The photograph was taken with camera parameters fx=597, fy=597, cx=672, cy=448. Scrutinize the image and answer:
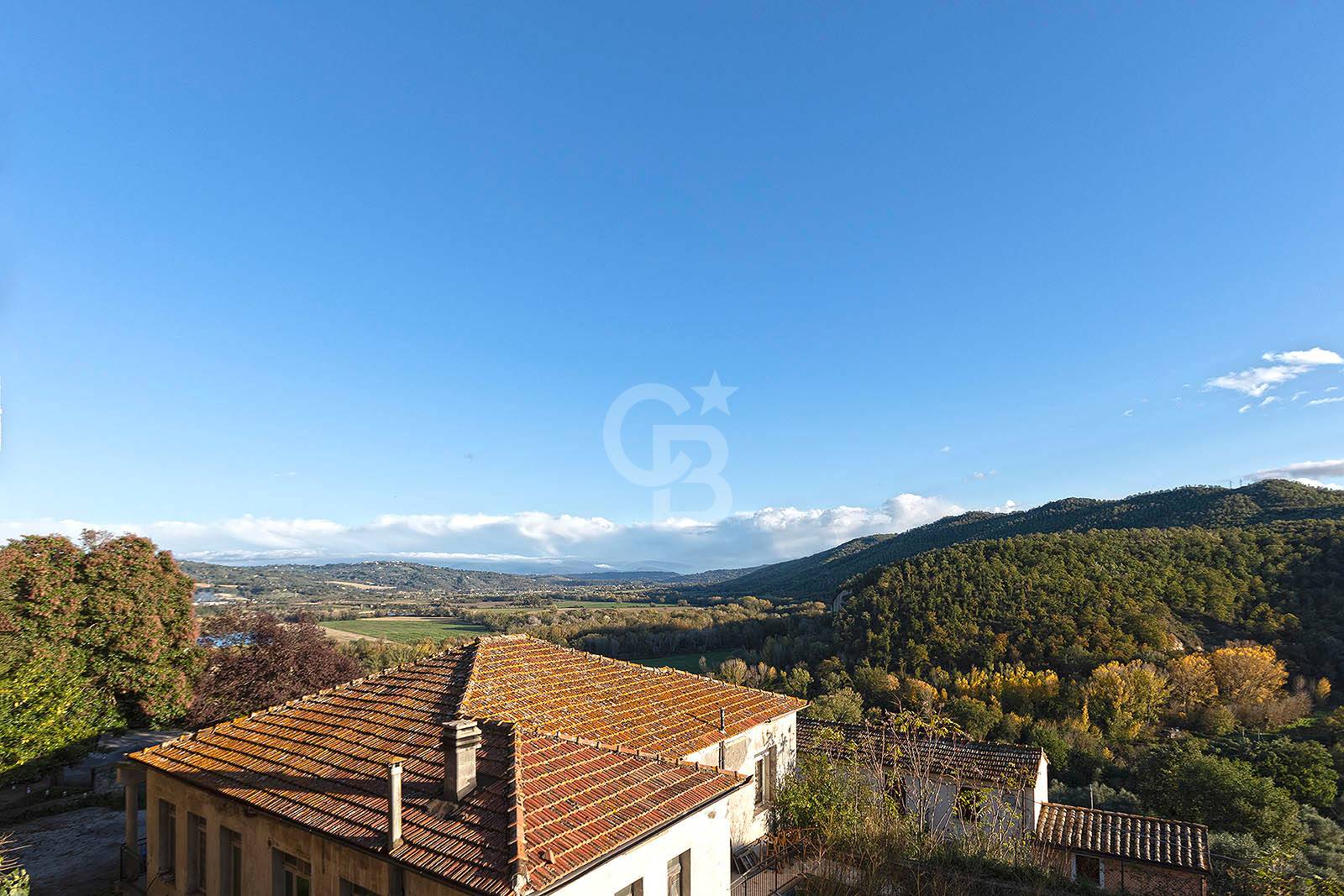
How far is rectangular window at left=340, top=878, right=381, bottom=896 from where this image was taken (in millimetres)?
7609

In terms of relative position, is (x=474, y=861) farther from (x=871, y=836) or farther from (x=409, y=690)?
(x=871, y=836)

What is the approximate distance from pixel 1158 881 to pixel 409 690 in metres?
20.6

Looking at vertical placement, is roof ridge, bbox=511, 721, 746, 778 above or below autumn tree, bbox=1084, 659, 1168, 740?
above

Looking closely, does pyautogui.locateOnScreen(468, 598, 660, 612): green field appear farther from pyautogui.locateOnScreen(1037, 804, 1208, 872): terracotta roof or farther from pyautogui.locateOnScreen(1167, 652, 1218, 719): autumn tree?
pyautogui.locateOnScreen(1037, 804, 1208, 872): terracotta roof

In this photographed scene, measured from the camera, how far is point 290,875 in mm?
8602

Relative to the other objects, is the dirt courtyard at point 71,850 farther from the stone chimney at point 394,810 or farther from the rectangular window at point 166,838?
the stone chimney at point 394,810

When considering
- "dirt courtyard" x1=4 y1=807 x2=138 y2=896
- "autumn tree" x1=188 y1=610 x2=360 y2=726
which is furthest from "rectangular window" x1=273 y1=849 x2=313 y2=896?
"autumn tree" x1=188 y1=610 x2=360 y2=726

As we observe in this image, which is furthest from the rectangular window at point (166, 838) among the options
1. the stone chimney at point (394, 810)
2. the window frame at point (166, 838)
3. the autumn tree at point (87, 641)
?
the autumn tree at point (87, 641)

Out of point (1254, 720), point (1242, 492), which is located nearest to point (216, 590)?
point (1254, 720)

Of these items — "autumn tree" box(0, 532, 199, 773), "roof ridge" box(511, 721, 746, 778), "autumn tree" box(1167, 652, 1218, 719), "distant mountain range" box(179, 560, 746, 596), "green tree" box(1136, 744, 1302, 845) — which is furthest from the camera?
"distant mountain range" box(179, 560, 746, 596)

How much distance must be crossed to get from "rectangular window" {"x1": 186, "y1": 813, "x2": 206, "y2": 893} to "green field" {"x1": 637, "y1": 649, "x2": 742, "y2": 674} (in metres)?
47.5

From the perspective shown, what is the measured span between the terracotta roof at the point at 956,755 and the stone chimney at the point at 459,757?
36.9 feet

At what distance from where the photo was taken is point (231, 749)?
35.0ft

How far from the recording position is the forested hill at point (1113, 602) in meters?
42.0
